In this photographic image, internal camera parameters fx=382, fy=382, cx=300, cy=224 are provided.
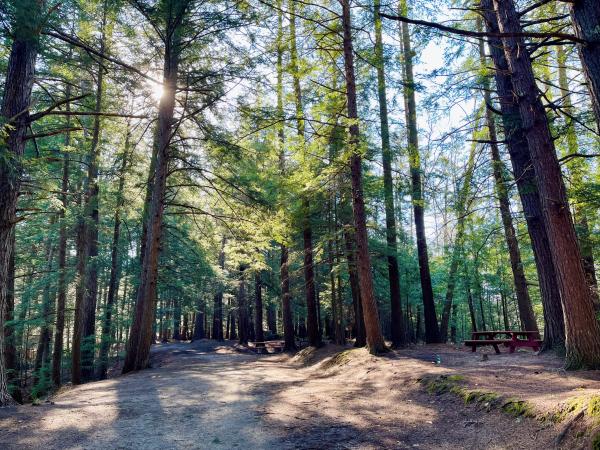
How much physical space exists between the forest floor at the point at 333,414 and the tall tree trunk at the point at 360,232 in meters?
2.29

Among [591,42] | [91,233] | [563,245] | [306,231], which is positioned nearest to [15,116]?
[591,42]

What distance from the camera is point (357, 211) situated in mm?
10852

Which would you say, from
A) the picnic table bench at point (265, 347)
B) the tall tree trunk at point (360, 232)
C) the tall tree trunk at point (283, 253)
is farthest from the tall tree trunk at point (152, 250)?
the picnic table bench at point (265, 347)

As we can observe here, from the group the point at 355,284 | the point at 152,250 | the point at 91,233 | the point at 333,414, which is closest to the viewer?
the point at 333,414

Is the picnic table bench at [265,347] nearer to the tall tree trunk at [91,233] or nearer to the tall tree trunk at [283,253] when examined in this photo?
the tall tree trunk at [283,253]

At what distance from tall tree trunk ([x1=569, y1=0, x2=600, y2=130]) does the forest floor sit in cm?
304

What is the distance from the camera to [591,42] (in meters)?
3.86

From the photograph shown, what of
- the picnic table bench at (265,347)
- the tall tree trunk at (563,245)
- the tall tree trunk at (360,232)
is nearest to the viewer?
the tall tree trunk at (563,245)

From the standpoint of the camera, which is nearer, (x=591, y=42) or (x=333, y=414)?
(x=591, y=42)

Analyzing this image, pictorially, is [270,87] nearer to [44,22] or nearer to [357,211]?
[357,211]

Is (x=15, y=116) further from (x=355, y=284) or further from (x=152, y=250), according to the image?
(x=355, y=284)

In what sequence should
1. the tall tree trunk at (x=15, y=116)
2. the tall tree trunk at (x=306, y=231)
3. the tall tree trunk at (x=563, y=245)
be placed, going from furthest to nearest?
the tall tree trunk at (x=306, y=231) → the tall tree trunk at (x=15, y=116) → the tall tree trunk at (x=563, y=245)

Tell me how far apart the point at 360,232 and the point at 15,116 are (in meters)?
8.09

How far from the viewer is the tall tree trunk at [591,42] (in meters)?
3.83
